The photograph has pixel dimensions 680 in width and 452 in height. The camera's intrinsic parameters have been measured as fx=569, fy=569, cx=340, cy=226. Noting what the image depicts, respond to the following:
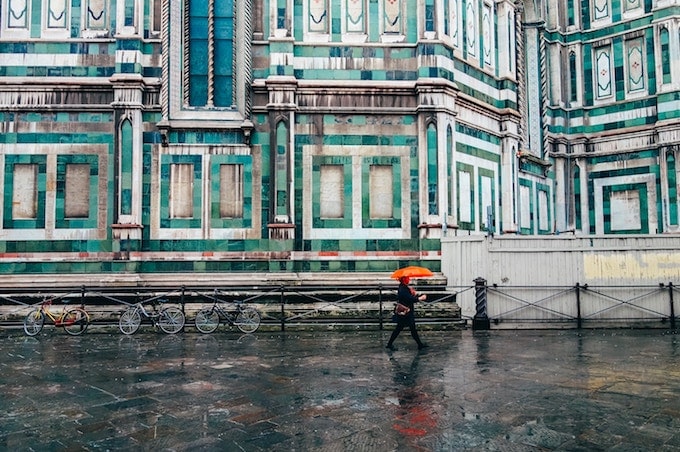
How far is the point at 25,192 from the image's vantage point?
59.5 ft

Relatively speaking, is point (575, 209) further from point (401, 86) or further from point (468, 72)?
point (401, 86)

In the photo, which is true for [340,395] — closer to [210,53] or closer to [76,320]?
[76,320]

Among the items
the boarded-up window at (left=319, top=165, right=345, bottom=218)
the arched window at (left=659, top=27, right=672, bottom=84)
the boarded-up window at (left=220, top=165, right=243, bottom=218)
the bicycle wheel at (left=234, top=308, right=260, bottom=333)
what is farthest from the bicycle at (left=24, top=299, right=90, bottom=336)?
the arched window at (left=659, top=27, right=672, bottom=84)

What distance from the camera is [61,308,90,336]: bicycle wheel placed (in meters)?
16.0

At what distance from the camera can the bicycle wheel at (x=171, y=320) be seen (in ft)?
52.6

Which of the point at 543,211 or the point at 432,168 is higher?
the point at 432,168

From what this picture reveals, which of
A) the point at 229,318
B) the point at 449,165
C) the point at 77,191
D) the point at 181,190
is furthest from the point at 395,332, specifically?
the point at 77,191

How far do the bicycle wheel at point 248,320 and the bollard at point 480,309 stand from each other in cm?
645

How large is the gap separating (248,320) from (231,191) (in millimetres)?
4379

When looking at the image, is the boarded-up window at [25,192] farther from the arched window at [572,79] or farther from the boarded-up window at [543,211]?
the arched window at [572,79]

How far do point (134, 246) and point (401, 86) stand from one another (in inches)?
390

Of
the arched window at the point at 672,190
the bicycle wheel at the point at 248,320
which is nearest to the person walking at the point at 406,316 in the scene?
the bicycle wheel at the point at 248,320

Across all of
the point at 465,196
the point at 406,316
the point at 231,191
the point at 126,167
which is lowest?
the point at 406,316

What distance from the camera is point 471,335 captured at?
15758mm
